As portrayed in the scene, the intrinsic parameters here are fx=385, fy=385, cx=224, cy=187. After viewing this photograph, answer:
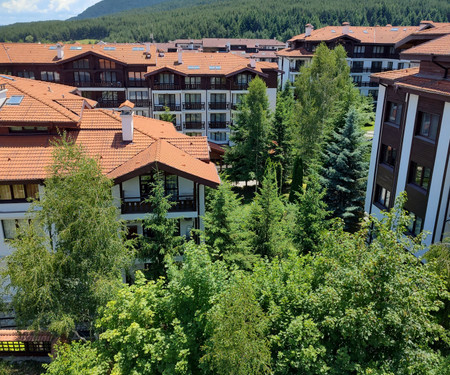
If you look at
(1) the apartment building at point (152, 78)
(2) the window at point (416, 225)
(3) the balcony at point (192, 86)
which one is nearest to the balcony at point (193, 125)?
(1) the apartment building at point (152, 78)

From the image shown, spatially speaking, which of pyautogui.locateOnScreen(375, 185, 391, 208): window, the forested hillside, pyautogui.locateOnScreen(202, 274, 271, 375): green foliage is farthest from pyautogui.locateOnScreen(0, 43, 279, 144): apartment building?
the forested hillside

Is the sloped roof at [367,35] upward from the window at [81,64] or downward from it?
upward

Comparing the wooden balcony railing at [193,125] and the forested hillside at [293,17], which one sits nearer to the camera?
the wooden balcony railing at [193,125]

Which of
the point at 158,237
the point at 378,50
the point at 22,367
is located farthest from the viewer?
the point at 378,50

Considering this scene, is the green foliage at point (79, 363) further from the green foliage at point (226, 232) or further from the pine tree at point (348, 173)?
the pine tree at point (348, 173)

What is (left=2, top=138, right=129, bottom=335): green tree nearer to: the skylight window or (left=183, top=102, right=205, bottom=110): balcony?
the skylight window

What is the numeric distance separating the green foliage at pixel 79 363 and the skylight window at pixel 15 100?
16322 millimetres

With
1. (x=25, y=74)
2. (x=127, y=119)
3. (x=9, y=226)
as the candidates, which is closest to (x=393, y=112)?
(x=127, y=119)

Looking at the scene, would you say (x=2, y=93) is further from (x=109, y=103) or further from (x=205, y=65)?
(x=205, y=65)

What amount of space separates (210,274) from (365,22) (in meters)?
178

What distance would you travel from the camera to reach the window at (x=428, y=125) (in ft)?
62.2

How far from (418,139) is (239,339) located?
15.4m

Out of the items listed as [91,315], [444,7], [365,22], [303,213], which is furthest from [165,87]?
[444,7]

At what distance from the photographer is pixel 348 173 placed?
26391mm
